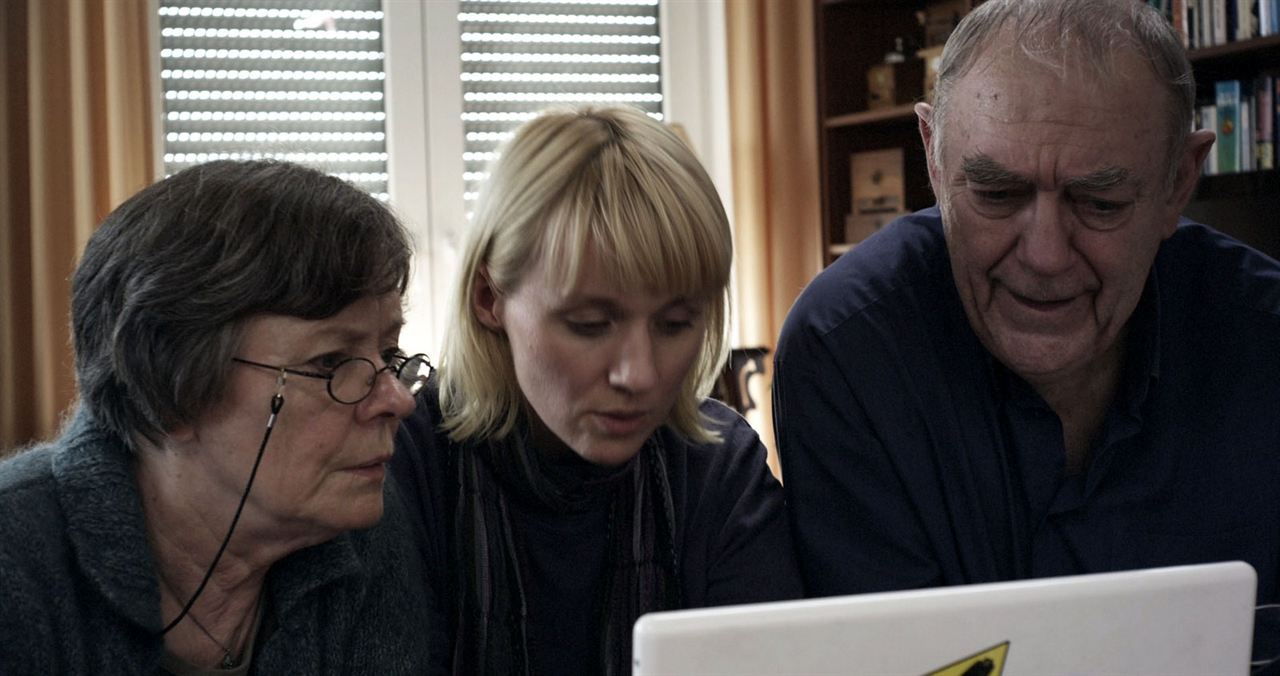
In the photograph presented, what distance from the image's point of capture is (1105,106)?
1.31 m

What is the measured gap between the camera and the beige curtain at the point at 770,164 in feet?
14.5

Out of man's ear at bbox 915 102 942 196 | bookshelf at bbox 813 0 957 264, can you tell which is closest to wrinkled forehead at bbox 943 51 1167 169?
man's ear at bbox 915 102 942 196

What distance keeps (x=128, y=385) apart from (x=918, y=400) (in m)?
0.82

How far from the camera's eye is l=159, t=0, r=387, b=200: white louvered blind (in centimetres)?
401

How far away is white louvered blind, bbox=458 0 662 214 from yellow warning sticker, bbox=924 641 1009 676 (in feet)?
11.8

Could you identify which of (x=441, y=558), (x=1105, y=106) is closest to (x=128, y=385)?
(x=441, y=558)

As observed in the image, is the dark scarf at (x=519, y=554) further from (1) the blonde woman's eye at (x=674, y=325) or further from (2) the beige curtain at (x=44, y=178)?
(2) the beige curtain at (x=44, y=178)

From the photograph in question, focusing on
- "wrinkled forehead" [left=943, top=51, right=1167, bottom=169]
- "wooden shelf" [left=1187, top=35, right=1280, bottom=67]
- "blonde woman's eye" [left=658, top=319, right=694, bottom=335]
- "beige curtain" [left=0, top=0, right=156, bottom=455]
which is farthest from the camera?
"beige curtain" [left=0, top=0, right=156, bottom=455]

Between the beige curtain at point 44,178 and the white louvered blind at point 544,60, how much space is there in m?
1.12

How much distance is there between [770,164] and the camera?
14.8 ft

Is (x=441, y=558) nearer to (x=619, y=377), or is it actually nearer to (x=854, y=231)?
(x=619, y=377)

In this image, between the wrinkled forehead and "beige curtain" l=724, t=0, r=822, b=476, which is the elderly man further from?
"beige curtain" l=724, t=0, r=822, b=476

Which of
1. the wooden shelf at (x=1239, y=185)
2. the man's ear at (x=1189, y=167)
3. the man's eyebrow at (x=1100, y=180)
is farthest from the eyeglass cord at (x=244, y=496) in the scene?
the wooden shelf at (x=1239, y=185)

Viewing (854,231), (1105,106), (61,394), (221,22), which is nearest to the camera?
(1105,106)
